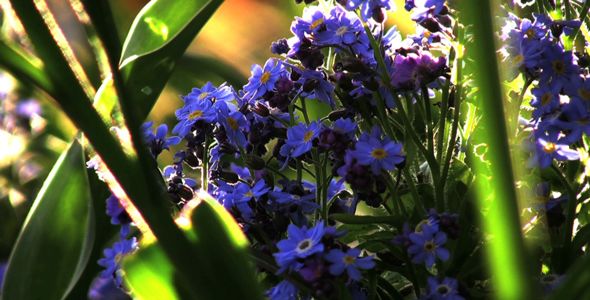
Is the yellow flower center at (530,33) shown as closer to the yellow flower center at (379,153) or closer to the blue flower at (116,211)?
the yellow flower center at (379,153)

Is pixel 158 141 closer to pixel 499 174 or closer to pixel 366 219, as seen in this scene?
pixel 366 219

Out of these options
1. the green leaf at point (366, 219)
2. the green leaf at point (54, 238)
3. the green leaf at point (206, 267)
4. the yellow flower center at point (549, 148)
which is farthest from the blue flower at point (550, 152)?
the green leaf at point (54, 238)

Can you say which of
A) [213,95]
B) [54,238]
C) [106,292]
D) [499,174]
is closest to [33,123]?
[106,292]

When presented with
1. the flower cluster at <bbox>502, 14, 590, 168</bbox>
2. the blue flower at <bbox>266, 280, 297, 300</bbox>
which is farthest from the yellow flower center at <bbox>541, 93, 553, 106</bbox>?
the blue flower at <bbox>266, 280, 297, 300</bbox>

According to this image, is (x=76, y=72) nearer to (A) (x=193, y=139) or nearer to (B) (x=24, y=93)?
(A) (x=193, y=139)

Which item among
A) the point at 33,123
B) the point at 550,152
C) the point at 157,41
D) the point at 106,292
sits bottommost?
the point at 106,292

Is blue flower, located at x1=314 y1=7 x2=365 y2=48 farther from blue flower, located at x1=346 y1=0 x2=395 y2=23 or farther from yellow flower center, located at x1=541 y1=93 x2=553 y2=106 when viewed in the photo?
yellow flower center, located at x1=541 y1=93 x2=553 y2=106

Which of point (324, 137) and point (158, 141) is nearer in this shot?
point (324, 137)
